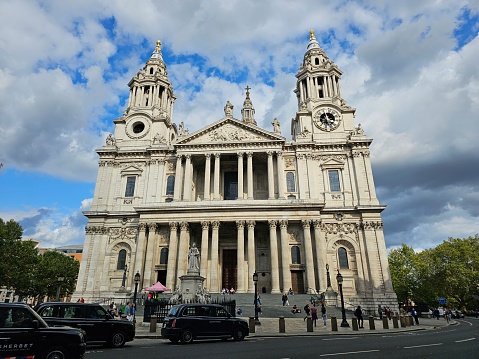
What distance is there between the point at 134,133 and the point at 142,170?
22.5 ft

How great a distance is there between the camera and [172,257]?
3531 cm

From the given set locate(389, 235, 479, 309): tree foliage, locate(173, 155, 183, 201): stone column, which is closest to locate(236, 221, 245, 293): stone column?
locate(173, 155, 183, 201): stone column

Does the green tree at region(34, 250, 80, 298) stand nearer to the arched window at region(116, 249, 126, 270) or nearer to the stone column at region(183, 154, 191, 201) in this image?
the arched window at region(116, 249, 126, 270)

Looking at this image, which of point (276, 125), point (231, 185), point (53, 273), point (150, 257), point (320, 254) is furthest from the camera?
point (53, 273)

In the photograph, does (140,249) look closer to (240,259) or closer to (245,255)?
(240,259)

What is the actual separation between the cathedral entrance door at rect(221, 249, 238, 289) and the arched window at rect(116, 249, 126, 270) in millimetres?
12252

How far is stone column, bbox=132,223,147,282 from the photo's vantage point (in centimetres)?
3588

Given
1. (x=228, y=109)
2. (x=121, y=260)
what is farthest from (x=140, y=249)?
(x=228, y=109)

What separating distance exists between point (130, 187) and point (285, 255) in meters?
22.4

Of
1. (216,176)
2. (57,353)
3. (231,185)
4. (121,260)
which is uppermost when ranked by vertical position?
(231,185)

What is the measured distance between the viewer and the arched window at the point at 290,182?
40.7 meters

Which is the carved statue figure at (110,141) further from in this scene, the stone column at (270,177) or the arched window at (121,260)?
the stone column at (270,177)

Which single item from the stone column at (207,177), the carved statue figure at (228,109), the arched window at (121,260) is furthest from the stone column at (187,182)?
the arched window at (121,260)

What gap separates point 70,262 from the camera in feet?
207
